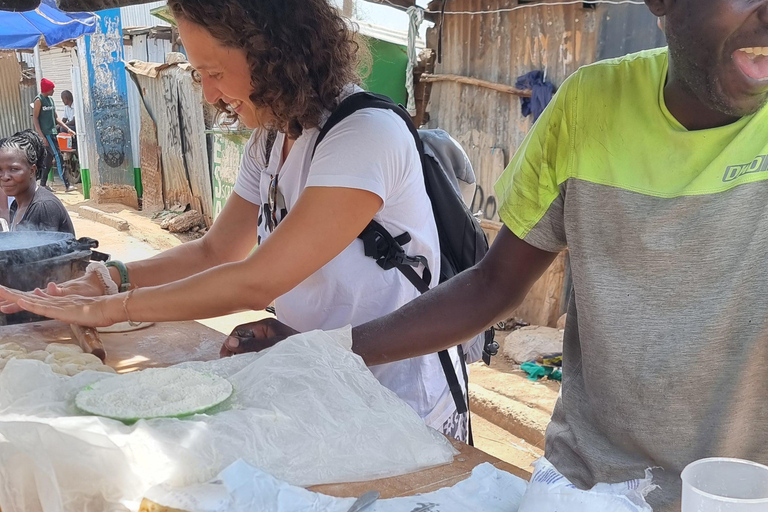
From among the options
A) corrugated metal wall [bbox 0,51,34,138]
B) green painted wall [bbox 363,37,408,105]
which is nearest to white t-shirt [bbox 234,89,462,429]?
green painted wall [bbox 363,37,408,105]

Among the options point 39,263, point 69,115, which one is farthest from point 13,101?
point 39,263

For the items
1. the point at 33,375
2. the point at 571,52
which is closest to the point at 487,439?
the point at 571,52

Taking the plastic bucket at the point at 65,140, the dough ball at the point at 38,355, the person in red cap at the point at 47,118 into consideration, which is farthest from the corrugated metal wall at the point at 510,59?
the plastic bucket at the point at 65,140

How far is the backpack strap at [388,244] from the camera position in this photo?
80.2 inches

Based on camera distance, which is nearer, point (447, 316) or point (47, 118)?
point (447, 316)

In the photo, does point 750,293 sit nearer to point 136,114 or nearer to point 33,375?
point 33,375

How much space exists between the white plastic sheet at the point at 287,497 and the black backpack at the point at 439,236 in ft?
2.88

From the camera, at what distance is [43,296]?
2.27m

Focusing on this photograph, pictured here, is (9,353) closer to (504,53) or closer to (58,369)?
(58,369)

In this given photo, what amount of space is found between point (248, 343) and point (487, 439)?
3203mm

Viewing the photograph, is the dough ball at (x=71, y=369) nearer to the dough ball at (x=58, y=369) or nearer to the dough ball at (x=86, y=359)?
the dough ball at (x=58, y=369)

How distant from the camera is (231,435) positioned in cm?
130

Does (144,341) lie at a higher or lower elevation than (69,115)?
lower

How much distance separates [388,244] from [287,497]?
0.99 meters
